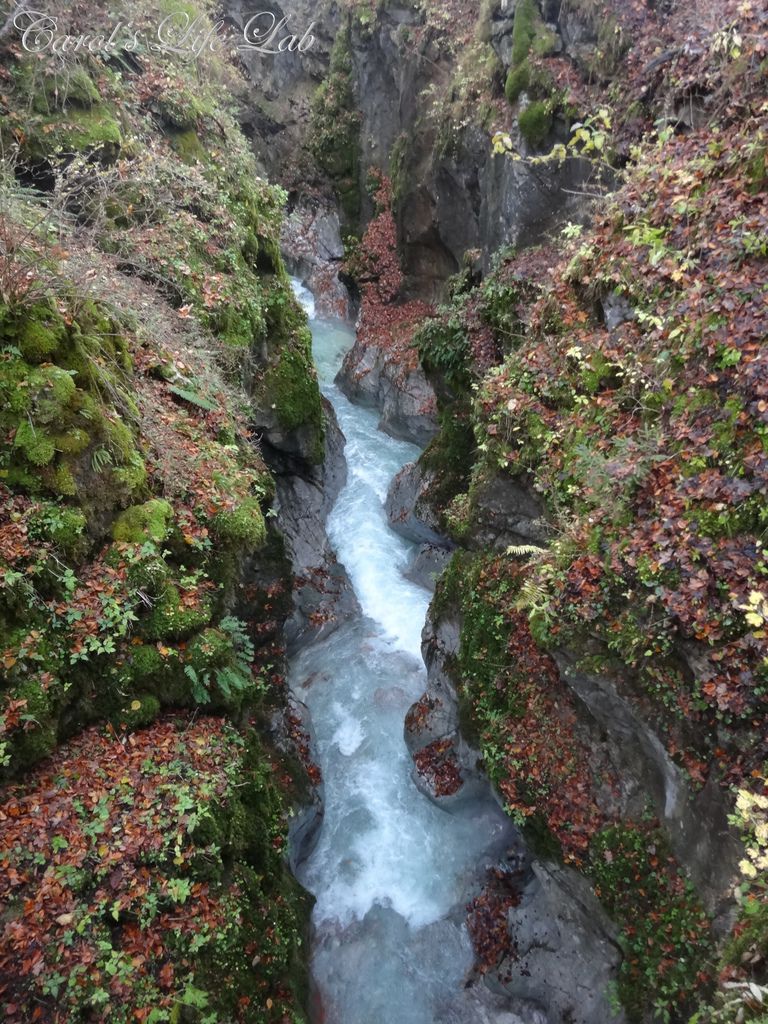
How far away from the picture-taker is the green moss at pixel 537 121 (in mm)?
12945

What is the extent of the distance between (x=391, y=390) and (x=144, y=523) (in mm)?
13927

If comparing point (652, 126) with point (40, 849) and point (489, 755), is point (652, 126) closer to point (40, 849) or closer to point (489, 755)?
point (489, 755)

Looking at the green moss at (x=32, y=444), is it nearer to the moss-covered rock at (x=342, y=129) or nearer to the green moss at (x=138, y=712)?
the green moss at (x=138, y=712)

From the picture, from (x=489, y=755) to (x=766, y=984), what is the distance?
3857mm

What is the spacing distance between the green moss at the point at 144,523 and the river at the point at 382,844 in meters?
5.68

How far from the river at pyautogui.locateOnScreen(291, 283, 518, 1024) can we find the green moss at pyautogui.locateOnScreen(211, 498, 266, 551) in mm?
4753

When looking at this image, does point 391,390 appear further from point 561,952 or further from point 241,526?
point 561,952

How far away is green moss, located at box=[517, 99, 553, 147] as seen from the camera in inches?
510

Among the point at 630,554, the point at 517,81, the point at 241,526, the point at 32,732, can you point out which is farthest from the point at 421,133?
the point at 32,732

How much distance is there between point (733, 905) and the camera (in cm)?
522

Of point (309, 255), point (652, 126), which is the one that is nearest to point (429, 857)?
point (652, 126)

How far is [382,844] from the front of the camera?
916cm

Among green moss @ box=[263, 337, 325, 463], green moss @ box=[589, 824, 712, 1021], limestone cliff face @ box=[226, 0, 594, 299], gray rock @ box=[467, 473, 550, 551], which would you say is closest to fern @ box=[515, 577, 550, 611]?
gray rock @ box=[467, 473, 550, 551]

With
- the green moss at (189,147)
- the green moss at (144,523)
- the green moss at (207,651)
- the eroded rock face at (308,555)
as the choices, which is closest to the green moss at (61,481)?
the green moss at (144,523)
